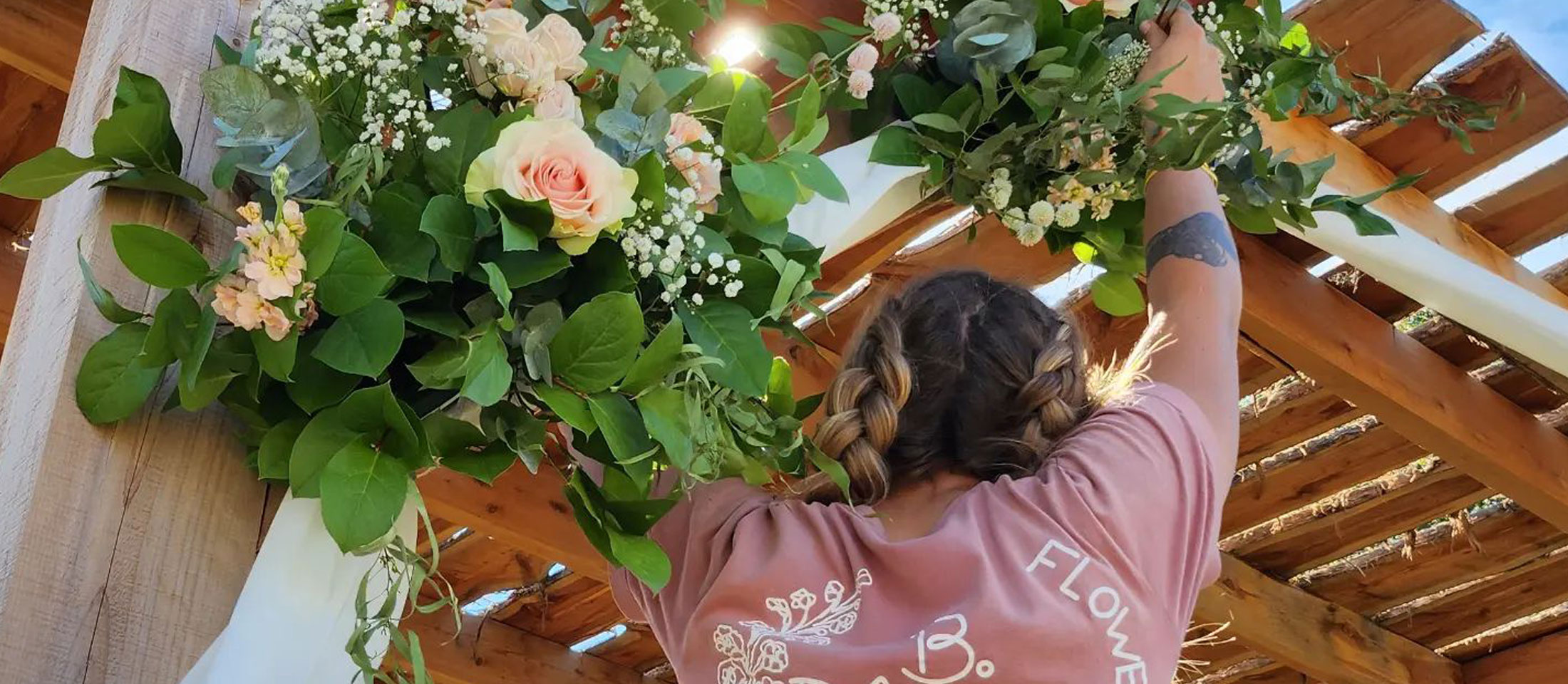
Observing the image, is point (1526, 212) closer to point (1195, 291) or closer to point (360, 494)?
point (1195, 291)

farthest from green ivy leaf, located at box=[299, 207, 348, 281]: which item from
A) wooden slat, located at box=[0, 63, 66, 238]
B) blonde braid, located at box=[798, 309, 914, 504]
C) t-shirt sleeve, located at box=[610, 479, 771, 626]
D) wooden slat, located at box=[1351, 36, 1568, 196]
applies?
wooden slat, located at box=[1351, 36, 1568, 196]

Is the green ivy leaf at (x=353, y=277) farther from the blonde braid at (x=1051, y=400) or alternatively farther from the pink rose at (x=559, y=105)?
the blonde braid at (x=1051, y=400)

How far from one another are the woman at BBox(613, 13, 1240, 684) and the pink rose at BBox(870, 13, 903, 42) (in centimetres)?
24

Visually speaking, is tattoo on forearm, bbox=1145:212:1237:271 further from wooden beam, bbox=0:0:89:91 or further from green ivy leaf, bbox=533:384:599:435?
wooden beam, bbox=0:0:89:91

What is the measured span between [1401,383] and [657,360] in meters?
1.99

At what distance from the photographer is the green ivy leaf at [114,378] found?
935 mm

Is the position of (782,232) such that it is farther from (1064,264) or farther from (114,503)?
(1064,264)

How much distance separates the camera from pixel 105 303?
92cm

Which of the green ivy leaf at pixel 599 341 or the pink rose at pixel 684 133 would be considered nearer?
the green ivy leaf at pixel 599 341

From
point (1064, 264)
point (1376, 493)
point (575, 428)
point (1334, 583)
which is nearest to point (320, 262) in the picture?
point (575, 428)

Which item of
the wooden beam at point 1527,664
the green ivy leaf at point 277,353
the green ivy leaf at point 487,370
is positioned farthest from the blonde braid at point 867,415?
the wooden beam at point 1527,664

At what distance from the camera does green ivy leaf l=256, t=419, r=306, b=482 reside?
0.94 m

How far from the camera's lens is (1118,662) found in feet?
3.34

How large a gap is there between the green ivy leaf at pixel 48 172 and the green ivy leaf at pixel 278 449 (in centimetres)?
20
